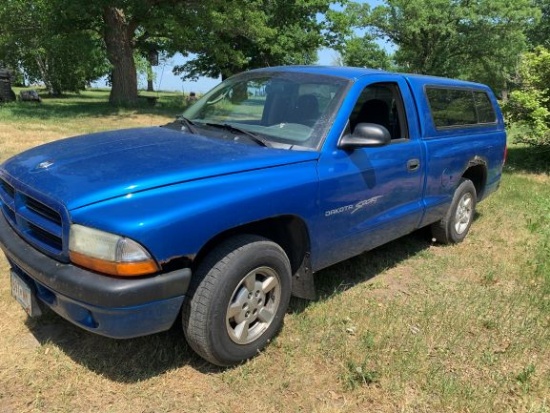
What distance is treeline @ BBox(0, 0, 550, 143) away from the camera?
55.8ft

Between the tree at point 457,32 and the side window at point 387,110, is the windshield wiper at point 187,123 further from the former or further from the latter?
the tree at point 457,32

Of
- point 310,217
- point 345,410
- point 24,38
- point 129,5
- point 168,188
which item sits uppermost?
point 129,5

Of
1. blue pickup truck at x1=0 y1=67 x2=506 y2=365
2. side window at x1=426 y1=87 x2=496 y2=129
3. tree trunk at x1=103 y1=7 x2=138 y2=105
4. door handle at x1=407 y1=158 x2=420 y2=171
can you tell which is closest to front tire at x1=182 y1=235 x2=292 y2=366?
blue pickup truck at x1=0 y1=67 x2=506 y2=365

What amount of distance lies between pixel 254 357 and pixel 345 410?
26.2 inches

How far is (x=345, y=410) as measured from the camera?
9.18 ft

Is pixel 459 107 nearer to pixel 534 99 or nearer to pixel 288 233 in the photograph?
pixel 288 233

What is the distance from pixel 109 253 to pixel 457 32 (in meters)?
34.7

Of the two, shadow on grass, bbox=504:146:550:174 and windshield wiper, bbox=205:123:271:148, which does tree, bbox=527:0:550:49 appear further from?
windshield wiper, bbox=205:123:271:148

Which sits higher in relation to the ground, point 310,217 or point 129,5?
point 129,5

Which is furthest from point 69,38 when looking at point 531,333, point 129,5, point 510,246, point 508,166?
point 531,333

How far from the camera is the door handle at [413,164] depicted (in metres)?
4.07

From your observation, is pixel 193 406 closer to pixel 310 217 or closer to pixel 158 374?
pixel 158 374

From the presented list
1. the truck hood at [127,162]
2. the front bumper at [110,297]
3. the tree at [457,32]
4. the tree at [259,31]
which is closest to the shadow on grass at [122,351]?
the front bumper at [110,297]

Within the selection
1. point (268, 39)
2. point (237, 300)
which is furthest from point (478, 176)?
point (268, 39)
